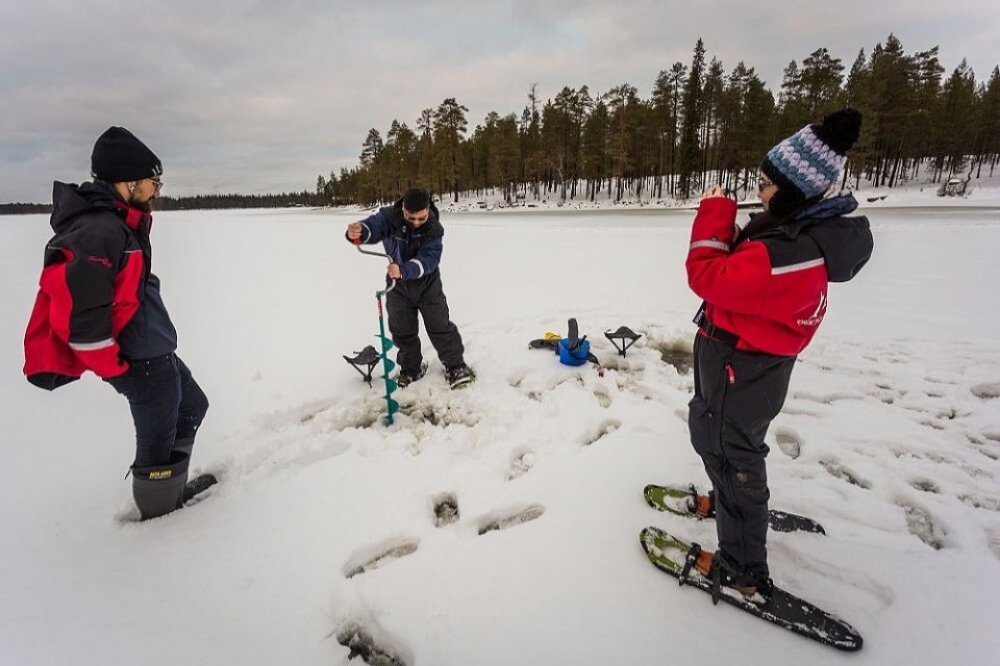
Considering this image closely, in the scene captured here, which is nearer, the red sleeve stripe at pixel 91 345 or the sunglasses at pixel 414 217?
the red sleeve stripe at pixel 91 345

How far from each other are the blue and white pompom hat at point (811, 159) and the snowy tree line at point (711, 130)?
1741 inches

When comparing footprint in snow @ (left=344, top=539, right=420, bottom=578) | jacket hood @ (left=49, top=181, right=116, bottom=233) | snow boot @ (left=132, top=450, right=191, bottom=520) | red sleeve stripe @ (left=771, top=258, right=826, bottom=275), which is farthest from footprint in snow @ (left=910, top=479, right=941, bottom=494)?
jacket hood @ (left=49, top=181, right=116, bottom=233)

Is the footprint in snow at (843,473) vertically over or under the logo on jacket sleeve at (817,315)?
under

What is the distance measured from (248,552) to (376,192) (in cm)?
7489

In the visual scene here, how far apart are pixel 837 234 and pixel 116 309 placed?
3708 millimetres

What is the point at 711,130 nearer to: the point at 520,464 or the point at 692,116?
the point at 692,116

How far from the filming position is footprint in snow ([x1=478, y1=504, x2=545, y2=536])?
288 centimetres

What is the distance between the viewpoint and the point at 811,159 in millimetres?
Answer: 1834

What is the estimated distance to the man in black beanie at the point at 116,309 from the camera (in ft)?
7.15

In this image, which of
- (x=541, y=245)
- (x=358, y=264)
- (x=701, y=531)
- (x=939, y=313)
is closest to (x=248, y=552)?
(x=701, y=531)

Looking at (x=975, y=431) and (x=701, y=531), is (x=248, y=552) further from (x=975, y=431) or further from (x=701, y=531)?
(x=975, y=431)

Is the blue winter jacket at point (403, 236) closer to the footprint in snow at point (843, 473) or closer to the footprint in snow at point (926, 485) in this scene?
the footprint in snow at point (843, 473)

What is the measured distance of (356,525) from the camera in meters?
2.86

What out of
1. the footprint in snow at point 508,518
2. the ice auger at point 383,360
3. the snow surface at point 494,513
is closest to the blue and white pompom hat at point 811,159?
the snow surface at point 494,513
